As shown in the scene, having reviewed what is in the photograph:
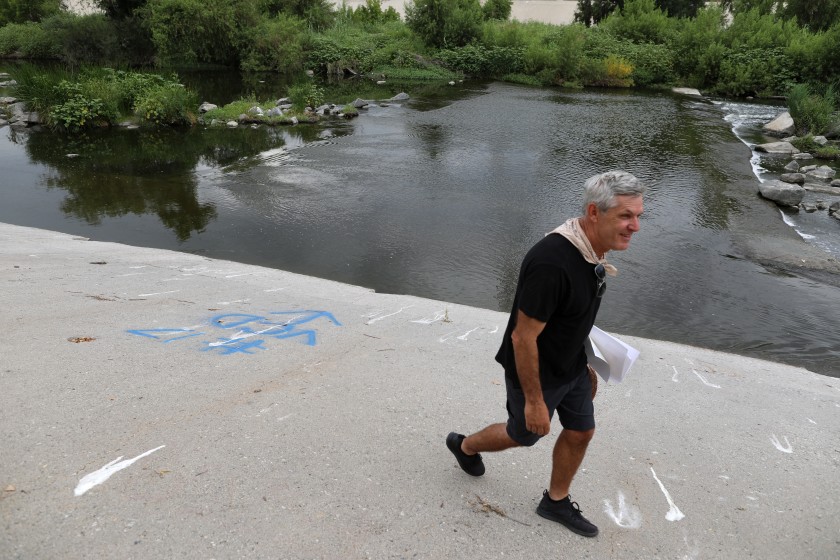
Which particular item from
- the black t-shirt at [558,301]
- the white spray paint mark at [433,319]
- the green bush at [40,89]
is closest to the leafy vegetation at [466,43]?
the green bush at [40,89]

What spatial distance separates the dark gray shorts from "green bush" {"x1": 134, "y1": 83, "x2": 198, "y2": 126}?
60.0ft

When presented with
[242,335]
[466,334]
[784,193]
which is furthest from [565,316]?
[784,193]

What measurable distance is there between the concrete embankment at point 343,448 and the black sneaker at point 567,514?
0.15 ft

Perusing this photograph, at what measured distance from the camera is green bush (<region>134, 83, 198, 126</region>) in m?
18.0

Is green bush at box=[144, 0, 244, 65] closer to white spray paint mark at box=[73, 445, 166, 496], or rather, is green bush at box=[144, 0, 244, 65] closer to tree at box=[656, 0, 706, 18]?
tree at box=[656, 0, 706, 18]

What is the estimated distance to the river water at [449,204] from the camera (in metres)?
8.02

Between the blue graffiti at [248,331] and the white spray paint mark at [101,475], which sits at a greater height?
the white spray paint mark at [101,475]

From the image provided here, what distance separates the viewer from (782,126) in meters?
18.3

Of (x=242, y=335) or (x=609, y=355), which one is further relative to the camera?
(x=242, y=335)

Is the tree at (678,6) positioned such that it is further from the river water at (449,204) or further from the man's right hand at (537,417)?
the man's right hand at (537,417)

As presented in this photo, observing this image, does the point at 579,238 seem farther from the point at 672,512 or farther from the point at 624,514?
the point at 672,512

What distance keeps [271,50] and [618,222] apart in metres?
32.8

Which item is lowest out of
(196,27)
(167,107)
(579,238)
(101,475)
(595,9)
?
(101,475)

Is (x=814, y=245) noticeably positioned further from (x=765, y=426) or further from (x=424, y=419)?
(x=424, y=419)
